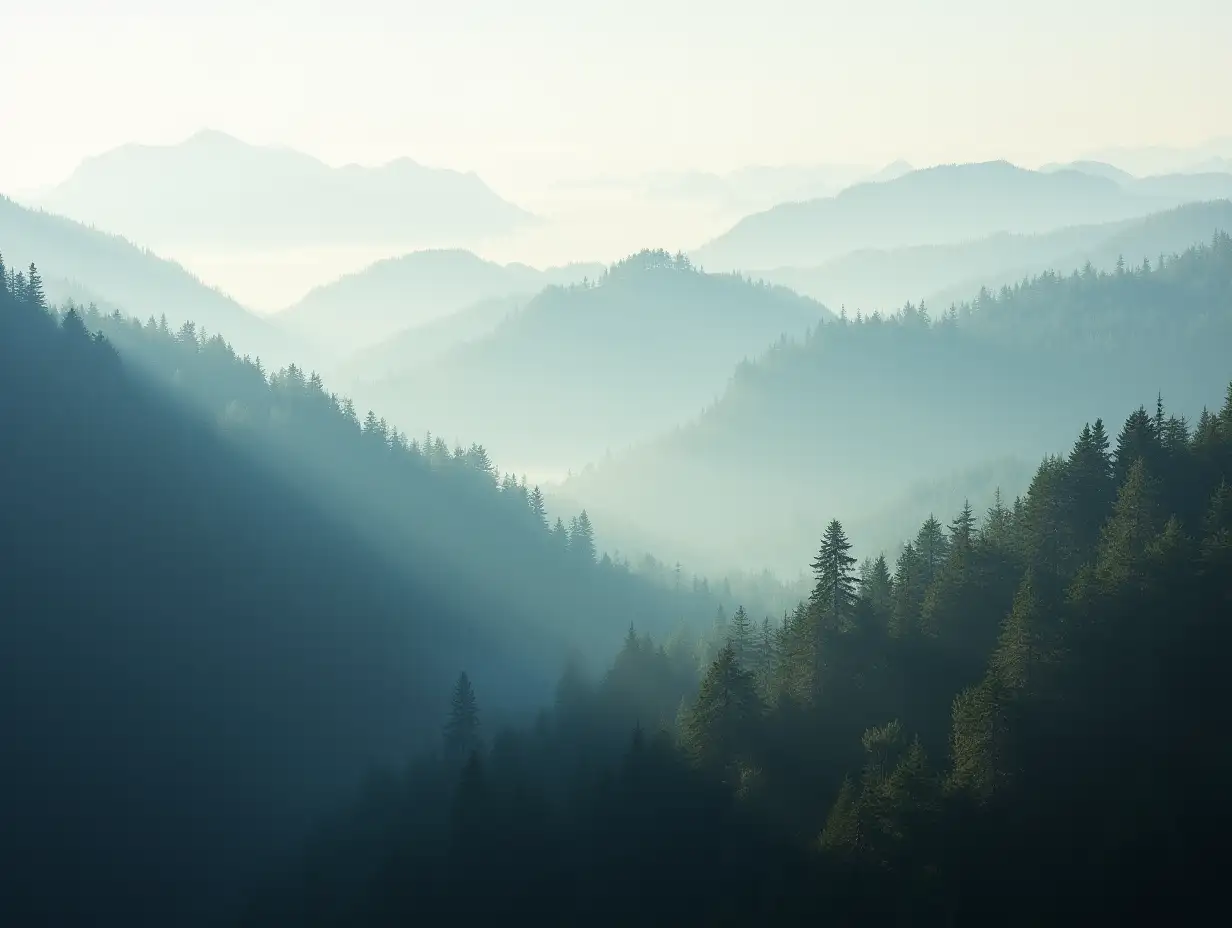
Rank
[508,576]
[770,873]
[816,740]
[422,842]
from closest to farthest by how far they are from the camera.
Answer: [770,873], [816,740], [422,842], [508,576]

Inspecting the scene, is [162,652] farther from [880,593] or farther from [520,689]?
[880,593]

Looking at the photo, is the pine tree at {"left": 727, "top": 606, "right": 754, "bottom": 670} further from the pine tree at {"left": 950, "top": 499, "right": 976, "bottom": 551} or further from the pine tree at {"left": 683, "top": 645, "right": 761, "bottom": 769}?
the pine tree at {"left": 950, "top": 499, "right": 976, "bottom": 551}

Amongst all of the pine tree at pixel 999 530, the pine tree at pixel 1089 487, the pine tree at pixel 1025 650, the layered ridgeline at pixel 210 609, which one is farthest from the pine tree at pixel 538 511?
the pine tree at pixel 1025 650

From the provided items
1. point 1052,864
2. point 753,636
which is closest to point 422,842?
point 753,636

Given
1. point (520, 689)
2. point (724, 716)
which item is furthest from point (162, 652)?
point (724, 716)

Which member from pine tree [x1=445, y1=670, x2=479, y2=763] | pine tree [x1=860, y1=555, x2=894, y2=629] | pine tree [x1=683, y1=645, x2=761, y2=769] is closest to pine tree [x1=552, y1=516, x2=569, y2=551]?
pine tree [x1=445, y1=670, x2=479, y2=763]

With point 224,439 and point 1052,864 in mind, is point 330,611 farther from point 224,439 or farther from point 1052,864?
point 1052,864
